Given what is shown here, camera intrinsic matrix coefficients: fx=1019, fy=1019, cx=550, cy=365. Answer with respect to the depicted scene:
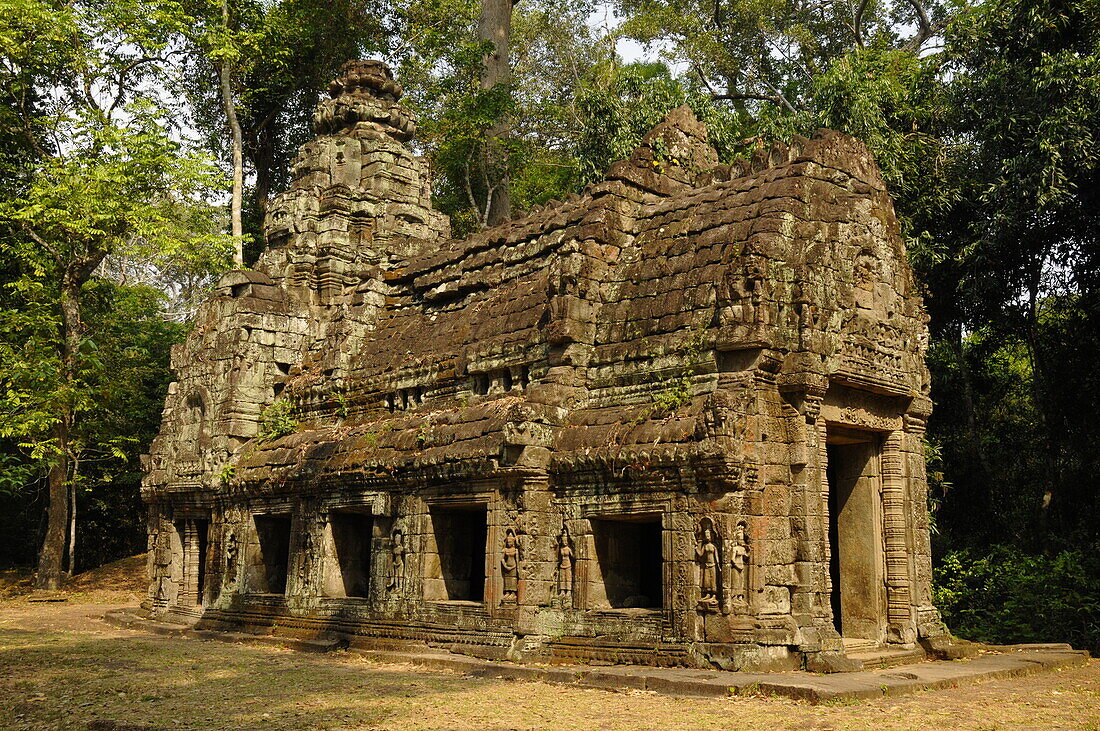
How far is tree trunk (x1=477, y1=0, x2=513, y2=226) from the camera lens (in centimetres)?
3069

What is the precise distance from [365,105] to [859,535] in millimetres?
12856

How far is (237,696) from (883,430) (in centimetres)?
838

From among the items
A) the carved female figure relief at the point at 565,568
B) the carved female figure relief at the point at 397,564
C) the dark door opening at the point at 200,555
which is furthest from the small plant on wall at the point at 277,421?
the carved female figure relief at the point at 565,568

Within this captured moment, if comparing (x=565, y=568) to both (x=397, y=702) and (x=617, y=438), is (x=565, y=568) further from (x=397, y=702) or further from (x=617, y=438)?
(x=397, y=702)

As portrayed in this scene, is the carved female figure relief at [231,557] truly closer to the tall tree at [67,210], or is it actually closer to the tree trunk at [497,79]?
the tall tree at [67,210]

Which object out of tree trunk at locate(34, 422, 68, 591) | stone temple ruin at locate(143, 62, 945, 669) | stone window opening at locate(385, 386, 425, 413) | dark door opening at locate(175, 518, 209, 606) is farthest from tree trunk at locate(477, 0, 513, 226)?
stone window opening at locate(385, 386, 425, 413)

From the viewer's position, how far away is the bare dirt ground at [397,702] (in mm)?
8602

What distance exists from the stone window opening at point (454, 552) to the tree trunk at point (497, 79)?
17.1 metres

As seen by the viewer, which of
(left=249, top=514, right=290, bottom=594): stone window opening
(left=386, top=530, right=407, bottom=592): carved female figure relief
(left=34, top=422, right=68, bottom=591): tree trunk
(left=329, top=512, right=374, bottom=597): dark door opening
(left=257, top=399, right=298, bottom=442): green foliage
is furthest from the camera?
(left=34, top=422, right=68, bottom=591): tree trunk

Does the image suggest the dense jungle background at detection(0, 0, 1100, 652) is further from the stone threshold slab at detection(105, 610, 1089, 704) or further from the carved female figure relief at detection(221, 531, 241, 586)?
the carved female figure relief at detection(221, 531, 241, 586)

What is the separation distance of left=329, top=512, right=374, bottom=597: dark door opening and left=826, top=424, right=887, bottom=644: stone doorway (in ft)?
22.4

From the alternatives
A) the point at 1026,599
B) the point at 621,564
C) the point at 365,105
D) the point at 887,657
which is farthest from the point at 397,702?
the point at 365,105

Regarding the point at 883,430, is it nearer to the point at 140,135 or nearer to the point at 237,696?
the point at 237,696

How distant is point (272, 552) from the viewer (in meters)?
17.4
